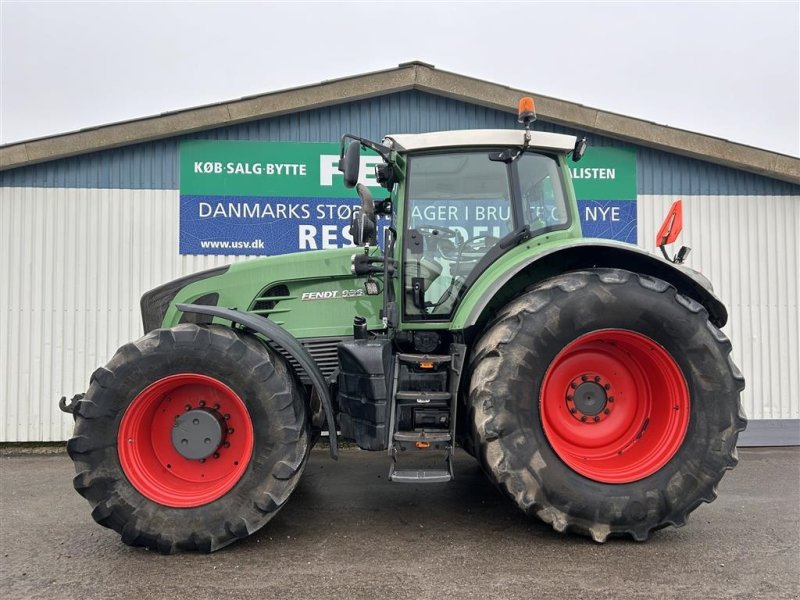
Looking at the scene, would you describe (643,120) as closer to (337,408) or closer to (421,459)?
(421,459)

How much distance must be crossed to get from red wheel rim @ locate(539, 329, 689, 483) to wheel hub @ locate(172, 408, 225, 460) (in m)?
1.99

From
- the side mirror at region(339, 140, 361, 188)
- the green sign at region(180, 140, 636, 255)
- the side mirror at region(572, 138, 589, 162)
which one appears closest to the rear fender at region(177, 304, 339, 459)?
the side mirror at region(339, 140, 361, 188)

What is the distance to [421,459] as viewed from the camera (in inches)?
183

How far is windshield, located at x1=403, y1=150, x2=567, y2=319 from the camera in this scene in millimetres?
3521

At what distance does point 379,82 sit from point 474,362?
4.34 m

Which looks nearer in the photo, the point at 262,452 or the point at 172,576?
the point at 172,576

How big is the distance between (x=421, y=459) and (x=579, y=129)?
14.5ft

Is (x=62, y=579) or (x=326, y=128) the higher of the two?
(x=326, y=128)

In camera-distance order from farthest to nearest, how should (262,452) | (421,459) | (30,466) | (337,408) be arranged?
1. (30,466)
2. (421,459)
3. (337,408)
4. (262,452)

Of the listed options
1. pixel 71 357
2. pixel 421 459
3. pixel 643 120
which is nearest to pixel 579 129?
pixel 643 120

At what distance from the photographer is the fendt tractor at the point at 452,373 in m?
2.97

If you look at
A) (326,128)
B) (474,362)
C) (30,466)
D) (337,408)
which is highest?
(326,128)

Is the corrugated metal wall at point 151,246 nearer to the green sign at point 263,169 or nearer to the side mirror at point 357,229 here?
the green sign at point 263,169

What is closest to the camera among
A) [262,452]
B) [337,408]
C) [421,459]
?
[262,452]
